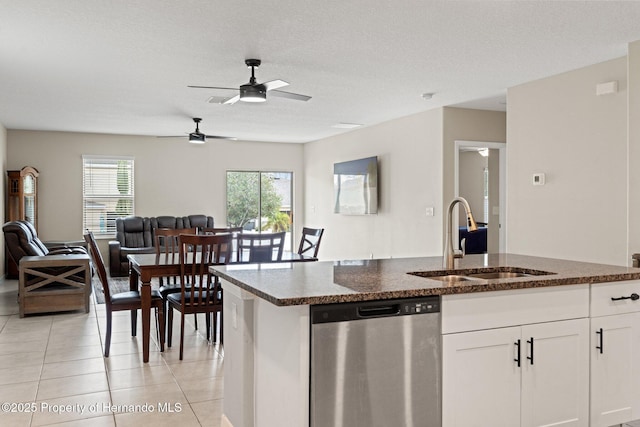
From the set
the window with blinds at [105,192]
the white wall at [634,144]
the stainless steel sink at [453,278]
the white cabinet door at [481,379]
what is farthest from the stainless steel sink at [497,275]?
the window with blinds at [105,192]

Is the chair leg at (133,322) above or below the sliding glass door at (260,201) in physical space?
below

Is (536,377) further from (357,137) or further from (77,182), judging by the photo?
(77,182)

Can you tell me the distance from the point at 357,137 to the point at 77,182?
16.7ft

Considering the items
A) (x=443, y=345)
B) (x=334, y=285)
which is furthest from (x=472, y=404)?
(x=334, y=285)

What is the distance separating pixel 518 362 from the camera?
2.33 m

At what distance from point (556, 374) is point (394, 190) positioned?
5336mm

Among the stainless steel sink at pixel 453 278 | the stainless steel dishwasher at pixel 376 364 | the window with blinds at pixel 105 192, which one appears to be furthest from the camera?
the window with blinds at pixel 105 192

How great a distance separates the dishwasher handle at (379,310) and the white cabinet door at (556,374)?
27.1 inches

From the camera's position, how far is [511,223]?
5.38 meters

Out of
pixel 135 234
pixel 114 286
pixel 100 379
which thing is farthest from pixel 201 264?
pixel 135 234

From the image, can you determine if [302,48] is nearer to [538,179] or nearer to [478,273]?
[478,273]

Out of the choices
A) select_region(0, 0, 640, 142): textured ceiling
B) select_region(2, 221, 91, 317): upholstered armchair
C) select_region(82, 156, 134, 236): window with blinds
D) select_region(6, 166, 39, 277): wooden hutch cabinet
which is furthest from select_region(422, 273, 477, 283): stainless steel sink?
select_region(82, 156, 134, 236): window with blinds

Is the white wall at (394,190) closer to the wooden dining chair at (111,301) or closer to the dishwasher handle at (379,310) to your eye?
the wooden dining chair at (111,301)

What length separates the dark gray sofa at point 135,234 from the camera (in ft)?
27.5
